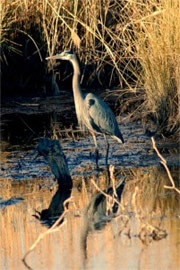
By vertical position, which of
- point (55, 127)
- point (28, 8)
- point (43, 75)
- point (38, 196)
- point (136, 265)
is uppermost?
point (28, 8)

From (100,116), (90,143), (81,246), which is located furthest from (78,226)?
(90,143)

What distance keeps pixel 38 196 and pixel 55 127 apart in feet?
12.2

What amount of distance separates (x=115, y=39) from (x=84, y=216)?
4.36 m

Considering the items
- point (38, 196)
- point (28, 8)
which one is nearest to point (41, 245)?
point (38, 196)

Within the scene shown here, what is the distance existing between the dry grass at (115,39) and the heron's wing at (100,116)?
30.1 inches

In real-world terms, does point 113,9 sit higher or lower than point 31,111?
higher

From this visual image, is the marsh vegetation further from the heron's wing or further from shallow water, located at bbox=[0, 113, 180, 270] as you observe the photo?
the heron's wing

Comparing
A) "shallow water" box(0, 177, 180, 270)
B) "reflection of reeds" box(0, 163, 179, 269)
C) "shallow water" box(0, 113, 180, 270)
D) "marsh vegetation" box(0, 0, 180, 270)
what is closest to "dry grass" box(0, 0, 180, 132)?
"marsh vegetation" box(0, 0, 180, 270)

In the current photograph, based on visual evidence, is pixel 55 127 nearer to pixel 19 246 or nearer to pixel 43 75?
pixel 43 75

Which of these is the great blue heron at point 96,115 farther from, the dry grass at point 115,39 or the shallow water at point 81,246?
the shallow water at point 81,246

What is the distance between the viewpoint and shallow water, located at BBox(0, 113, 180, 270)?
19.2 ft

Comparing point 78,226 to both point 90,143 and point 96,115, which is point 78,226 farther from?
point 90,143

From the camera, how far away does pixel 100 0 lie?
12.5 metres

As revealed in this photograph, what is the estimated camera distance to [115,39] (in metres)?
11.0
